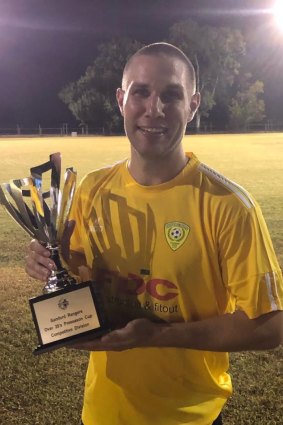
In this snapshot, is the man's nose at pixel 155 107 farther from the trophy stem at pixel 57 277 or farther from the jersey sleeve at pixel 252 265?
the trophy stem at pixel 57 277

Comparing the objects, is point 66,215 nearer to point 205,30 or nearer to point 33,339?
point 33,339

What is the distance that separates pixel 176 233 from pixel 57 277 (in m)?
0.40

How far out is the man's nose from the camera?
156cm

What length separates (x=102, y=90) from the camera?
1762 inches

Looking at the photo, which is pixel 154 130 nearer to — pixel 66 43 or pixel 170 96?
pixel 170 96

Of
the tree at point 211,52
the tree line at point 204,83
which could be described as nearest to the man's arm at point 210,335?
the tree line at point 204,83

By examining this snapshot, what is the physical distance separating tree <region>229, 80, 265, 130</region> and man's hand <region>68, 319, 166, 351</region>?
140ft

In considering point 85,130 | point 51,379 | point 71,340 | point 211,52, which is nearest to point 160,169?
point 71,340

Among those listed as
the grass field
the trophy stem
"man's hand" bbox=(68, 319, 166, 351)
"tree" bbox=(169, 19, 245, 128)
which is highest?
"tree" bbox=(169, 19, 245, 128)

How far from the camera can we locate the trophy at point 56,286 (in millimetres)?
1548

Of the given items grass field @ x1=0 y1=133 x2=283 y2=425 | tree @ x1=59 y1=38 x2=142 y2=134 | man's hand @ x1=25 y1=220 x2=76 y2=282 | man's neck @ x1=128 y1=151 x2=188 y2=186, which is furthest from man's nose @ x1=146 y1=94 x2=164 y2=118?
tree @ x1=59 y1=38 x2=142 y2=134

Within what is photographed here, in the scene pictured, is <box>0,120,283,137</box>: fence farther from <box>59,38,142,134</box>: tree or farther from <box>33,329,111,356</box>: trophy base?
<box>33,329,111,356</box>: trophy base

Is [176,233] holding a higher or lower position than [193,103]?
lower

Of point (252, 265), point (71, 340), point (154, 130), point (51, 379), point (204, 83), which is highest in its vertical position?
point (204, 83)
